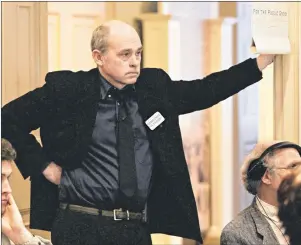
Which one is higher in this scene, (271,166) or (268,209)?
(271,166)

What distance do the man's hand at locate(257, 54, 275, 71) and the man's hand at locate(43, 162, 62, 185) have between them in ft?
3.17

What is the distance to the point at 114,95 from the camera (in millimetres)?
2699

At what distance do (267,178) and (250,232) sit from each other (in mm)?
239

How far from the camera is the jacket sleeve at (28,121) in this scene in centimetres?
260

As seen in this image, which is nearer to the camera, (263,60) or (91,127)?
(91,127)

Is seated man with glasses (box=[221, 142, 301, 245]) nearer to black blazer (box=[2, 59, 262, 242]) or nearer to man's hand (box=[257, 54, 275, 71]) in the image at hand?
black blazer (box=[2, 59, 262, 242])

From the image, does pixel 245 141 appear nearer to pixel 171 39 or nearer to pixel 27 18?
pixel 171 39

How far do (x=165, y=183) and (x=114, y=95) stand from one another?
16.6 inches

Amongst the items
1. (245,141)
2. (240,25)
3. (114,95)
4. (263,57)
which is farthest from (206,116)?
(114,95)

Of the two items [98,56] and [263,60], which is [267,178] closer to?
[263,60]

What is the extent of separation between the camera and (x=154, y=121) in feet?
8.95

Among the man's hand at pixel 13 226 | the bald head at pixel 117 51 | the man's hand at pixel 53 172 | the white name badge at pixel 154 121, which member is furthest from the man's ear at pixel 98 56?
the man's hand at pixel 13 226

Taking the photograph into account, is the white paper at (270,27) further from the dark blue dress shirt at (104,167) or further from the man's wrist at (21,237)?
the man's wrist at (21,237)

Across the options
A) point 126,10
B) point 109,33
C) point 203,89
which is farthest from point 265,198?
point 126,10
